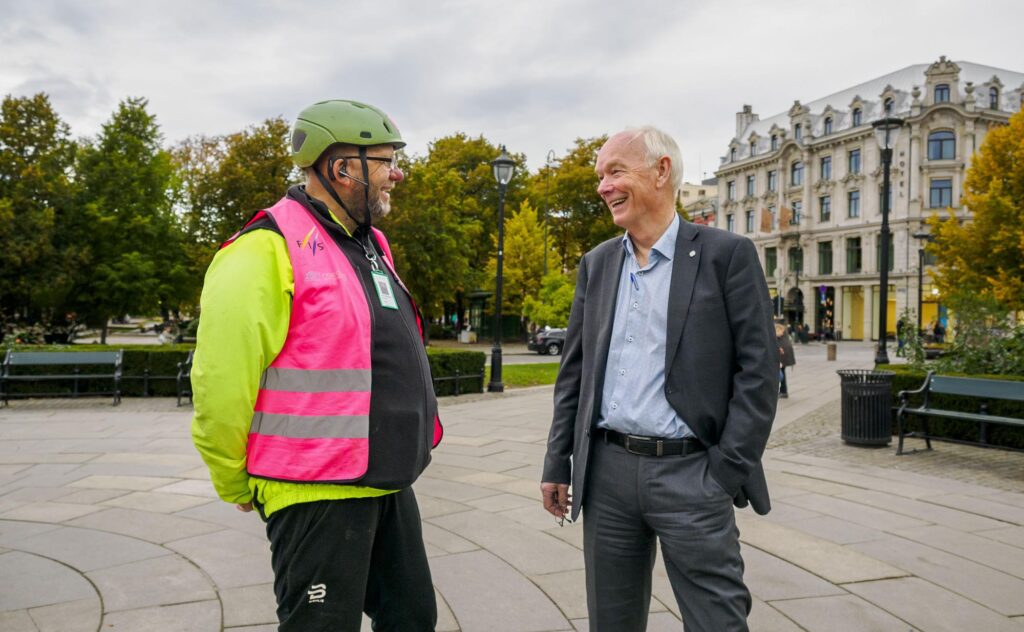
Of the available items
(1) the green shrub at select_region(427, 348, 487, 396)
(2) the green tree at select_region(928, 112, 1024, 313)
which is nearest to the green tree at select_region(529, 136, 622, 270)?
(2) the green tree at select_region(928, 112, 1024, 313)

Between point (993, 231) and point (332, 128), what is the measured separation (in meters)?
30.3

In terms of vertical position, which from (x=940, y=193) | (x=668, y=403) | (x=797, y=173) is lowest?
(x=668, y=403)

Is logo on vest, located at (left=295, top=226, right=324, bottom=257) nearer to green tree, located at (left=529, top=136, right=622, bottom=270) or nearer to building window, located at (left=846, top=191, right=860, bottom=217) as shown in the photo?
green tree, located at (left=529, top=136, right=622, bottom=270)

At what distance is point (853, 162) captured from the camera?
2143 inches

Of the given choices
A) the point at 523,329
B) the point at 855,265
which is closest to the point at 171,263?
the point at 523,329

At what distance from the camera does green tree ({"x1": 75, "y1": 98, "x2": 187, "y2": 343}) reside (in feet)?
74.2

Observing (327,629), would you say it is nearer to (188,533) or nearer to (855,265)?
(188,533)

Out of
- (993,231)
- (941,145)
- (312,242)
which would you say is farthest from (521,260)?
(312,242)

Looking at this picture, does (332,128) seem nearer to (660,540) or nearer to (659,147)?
(659,147)

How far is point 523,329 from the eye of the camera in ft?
144

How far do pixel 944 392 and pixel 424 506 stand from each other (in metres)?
6.47

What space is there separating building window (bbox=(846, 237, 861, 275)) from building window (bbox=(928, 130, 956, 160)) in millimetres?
7967

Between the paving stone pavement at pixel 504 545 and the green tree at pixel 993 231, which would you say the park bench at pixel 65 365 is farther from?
the green tree at pixel 993 231

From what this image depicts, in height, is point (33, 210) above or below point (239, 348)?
above
